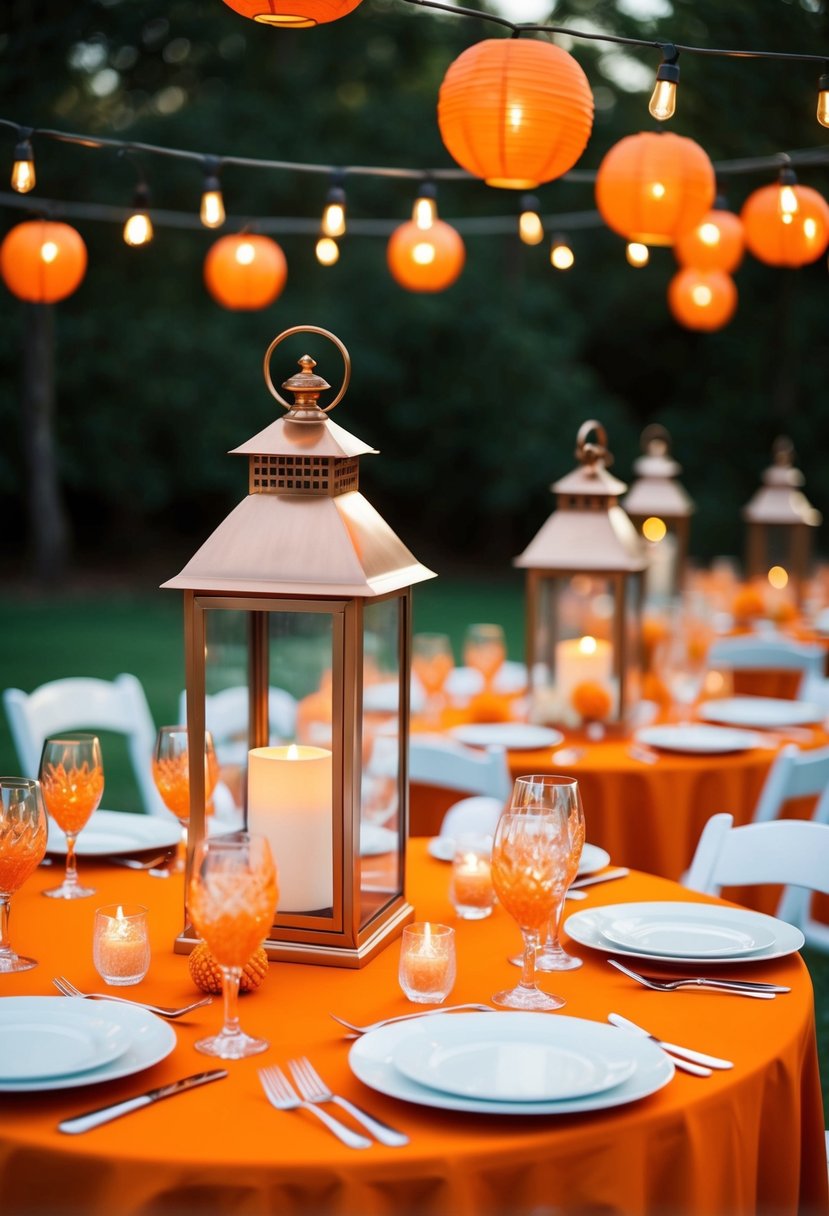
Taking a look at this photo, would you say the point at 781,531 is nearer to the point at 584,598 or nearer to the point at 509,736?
the point at 584,598

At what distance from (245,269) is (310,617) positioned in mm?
3631

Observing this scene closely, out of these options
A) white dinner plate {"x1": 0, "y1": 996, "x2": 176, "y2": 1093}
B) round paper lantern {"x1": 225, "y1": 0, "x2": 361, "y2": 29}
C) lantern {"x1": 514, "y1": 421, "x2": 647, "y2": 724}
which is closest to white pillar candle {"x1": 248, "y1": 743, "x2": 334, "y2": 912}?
white dinner plate {"x1": 0, "y1": 996, "x2": 176, "y2": 1093}

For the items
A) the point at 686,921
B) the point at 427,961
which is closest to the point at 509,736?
the point at 686,921

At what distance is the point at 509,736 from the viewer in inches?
150

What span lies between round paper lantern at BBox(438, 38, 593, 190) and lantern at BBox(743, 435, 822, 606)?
153 inches

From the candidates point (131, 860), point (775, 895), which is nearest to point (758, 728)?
point (775, 895)

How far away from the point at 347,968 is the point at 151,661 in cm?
903

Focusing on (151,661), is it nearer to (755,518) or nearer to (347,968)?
(755,518)

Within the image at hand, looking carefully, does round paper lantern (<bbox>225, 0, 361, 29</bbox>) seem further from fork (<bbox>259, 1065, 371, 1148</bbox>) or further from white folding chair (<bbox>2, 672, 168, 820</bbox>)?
white folding chair (<bbox>2, 672, 168, 820</bbox>)

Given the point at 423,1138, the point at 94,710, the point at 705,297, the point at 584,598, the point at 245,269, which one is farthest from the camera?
the point at 705,297

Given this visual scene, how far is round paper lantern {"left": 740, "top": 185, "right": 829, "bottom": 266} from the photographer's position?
14.4 ft

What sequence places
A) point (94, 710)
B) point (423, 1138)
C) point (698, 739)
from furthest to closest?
point (94, 710) < point (698, 739) < point (423, 1138)

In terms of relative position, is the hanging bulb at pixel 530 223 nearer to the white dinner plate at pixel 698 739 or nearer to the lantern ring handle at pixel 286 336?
the white dinner plate at pixel 698 739

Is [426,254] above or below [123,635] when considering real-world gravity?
above
